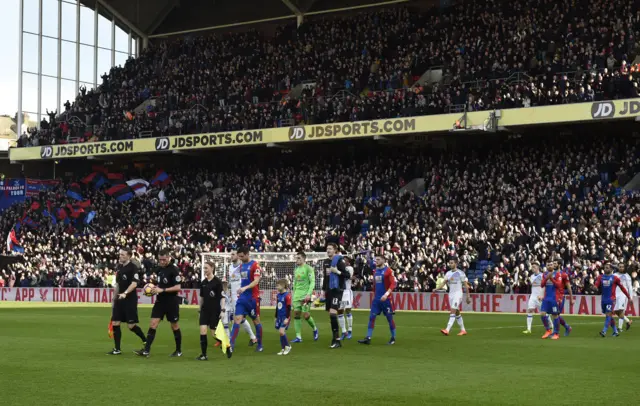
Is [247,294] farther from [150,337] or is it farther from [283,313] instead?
[150,337]

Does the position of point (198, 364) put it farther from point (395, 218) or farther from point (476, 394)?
point (395, 218)

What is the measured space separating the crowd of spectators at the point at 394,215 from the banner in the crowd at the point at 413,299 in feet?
2.11

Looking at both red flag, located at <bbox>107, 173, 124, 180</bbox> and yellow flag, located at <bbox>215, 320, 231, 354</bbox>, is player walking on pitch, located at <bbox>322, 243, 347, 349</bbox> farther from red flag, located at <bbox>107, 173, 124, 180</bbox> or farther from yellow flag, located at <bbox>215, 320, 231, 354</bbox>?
red flag, located at <bbox>107, 173, 124, 180</bbox>

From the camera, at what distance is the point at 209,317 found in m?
18.1

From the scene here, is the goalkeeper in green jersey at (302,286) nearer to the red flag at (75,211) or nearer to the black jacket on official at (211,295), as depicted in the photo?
the black jacket on official at (211,295)

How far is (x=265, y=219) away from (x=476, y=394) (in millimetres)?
39910

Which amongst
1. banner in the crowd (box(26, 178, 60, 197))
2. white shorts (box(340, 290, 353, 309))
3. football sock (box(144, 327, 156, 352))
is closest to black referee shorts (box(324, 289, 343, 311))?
white shorts (box(340, 290, 353, 309))

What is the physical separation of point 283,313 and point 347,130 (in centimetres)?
3193

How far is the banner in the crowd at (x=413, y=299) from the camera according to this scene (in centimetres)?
3741

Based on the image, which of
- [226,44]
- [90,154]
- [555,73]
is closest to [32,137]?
[90,154]

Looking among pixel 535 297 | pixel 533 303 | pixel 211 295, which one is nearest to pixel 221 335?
pixel 211 295

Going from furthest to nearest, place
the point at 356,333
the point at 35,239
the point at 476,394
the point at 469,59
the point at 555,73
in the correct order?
1. the point at 35,239
2. the point at 469,59
3. the point at 555,73
4. the point at 356,333
5. the point at 476,394

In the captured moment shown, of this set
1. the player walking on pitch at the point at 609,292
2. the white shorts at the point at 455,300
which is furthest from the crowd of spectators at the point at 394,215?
the white shorts at the point at 455,300

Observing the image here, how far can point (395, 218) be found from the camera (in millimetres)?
48062
